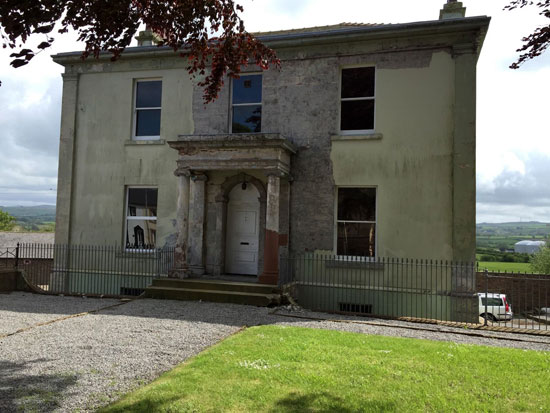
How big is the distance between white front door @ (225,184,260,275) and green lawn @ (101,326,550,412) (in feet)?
21.6

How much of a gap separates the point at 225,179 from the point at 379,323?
6733 millimetres

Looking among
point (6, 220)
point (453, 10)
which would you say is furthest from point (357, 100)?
point (6, 220)

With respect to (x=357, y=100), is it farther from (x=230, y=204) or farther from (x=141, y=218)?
(x=141, y=218)

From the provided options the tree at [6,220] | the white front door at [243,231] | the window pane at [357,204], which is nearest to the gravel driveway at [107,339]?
the white front door at [243,231]

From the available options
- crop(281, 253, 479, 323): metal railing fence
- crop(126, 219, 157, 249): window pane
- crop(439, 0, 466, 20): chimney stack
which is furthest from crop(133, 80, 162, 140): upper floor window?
crop(439, 0, 466, 20): chimney stack

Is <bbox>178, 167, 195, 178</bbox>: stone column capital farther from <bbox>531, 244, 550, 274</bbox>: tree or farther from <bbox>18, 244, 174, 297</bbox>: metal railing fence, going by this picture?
<bbox>531, 244, 550, 274</bbox>: tree

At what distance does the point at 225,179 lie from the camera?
1470cm

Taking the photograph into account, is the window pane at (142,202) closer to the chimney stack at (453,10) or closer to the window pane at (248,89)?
the window pane at (248,89)

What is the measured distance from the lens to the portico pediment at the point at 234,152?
12.9m

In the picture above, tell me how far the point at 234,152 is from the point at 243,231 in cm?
288

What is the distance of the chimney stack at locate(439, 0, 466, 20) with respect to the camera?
533 inches

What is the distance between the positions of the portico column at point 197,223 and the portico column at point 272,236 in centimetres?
226

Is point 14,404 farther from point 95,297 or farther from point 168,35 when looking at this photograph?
point 95,297

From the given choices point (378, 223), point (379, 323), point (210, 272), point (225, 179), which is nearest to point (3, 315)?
point (210, 272)
